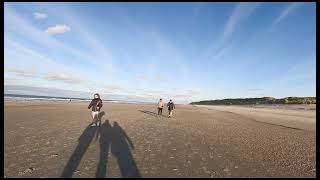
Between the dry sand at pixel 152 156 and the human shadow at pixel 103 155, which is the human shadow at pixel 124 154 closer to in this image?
the dry sand at pixel 152 156

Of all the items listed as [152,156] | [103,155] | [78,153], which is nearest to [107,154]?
[103,155]

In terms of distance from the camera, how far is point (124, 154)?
34.8ft

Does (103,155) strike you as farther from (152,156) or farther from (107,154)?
(152,156)

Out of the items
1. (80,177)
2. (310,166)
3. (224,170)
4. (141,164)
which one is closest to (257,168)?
(224,170)

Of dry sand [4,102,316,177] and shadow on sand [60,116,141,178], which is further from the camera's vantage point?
dry sand [4,102,316,177]

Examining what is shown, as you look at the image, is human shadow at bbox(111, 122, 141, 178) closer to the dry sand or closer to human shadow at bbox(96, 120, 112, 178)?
the dry sand

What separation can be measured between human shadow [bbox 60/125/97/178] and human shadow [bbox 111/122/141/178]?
114cm

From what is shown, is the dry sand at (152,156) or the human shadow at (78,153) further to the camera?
the dry sand at (152,156)

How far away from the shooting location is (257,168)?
30.4 feet

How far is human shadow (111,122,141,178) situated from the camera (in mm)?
8423

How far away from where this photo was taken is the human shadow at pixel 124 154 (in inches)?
332

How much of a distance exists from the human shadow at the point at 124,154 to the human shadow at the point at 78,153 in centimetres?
114

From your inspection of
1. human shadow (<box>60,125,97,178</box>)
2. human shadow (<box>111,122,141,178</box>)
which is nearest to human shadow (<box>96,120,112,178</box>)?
human shadow (<box>111,122,141,178</box>)

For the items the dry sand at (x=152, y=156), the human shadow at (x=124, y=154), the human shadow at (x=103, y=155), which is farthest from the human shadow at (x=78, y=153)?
the human shadow at (x=124, y=154)
